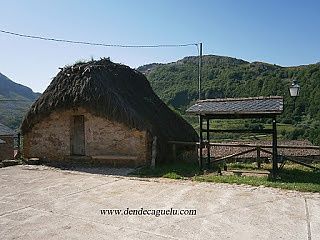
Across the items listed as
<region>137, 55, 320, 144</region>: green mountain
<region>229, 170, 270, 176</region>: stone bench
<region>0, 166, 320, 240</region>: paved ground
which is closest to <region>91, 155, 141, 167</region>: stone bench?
<region>0, 166, 320, 240</region>: paved ground

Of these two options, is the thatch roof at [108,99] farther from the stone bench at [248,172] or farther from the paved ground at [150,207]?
the stone bench at [248,172]

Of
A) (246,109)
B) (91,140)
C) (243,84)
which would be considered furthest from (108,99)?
(243,84)

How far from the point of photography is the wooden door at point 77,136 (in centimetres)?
1455

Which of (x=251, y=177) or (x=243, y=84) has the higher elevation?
(x=243, y=84)

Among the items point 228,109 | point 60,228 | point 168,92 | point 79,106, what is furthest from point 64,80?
point 168,92

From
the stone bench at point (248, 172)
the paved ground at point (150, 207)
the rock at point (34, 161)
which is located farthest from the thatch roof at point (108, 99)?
the stone bench at point (248, 172)

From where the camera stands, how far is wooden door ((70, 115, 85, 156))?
47.7ft

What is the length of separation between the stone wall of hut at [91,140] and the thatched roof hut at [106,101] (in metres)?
0.16

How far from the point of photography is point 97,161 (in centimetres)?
1368

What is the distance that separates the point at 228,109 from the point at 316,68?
3536cm

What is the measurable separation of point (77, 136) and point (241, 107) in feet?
24.1

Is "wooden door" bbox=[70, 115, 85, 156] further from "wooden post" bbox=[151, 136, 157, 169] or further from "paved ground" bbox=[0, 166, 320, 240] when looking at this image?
"paved ground" bbox=[0, 166, 320, 240]

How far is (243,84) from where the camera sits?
1822 inches

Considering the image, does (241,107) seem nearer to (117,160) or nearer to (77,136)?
(117,160)
